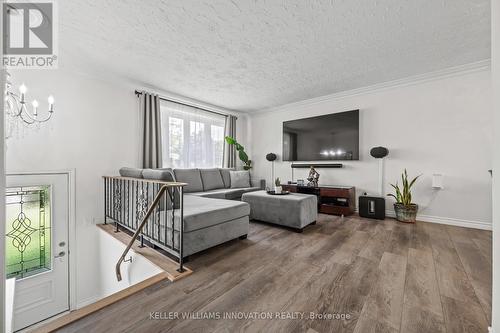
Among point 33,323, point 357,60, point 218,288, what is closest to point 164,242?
point 218,288

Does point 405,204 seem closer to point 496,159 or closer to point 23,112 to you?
point 496,159

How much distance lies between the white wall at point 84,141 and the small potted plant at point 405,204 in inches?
185

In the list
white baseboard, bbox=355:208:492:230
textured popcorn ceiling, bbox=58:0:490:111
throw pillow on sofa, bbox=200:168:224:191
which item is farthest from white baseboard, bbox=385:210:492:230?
throw pillow on sofa, bbox=200:168:224:191

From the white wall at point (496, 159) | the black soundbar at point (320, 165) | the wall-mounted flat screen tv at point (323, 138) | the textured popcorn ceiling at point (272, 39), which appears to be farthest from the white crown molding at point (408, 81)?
the white wall at point (496, 159)

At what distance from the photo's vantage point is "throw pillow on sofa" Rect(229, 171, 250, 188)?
4.79 metres

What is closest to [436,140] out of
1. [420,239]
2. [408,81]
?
[408,81]

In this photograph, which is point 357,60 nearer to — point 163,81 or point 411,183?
point 411,183

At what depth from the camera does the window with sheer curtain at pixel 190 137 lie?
4.16 metres

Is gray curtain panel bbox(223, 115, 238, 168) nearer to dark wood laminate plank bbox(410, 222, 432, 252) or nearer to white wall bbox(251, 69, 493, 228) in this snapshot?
white wall bbox(251, 69, 493, 228)

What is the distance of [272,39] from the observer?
2.37 meters

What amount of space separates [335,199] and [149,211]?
10.8 feet

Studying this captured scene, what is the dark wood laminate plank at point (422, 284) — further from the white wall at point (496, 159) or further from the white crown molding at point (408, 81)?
the white crown molding at point (408, 81)

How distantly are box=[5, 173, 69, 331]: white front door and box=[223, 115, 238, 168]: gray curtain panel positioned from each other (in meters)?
3.15

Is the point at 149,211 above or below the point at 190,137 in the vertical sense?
below
